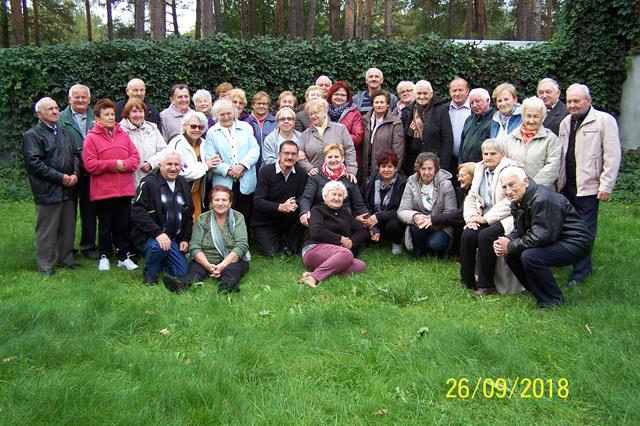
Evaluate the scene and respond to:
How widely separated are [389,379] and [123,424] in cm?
166

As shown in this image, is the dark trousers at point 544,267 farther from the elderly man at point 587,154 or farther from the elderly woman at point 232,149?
the elderly woman at point 232,149

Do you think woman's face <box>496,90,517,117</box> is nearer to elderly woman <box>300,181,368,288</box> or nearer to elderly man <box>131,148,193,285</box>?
elderly woman <box>300,181,368,288</box>

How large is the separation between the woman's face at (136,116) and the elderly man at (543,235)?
13.9 feet

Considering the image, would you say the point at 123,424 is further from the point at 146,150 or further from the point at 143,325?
the point at 146,150

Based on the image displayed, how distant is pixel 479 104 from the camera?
22.3 feet

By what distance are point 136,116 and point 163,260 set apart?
6.08 ft

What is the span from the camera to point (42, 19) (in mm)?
28469

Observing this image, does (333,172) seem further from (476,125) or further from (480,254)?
(480,254)

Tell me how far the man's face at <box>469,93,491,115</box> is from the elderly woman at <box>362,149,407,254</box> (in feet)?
3.57

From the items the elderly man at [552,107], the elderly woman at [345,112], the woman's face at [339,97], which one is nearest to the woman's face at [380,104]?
the elderly woman at [345,112]

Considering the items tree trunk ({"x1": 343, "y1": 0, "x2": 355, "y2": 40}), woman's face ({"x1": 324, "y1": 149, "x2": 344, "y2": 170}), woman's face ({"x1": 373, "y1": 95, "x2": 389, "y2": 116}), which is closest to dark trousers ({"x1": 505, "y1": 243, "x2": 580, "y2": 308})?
woman's face ({"x1": 324, "y1": 149, "x2": 344, "y2": 170})

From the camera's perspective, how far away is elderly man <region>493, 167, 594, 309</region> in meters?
5.00

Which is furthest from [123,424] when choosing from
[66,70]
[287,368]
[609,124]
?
[66,70]
